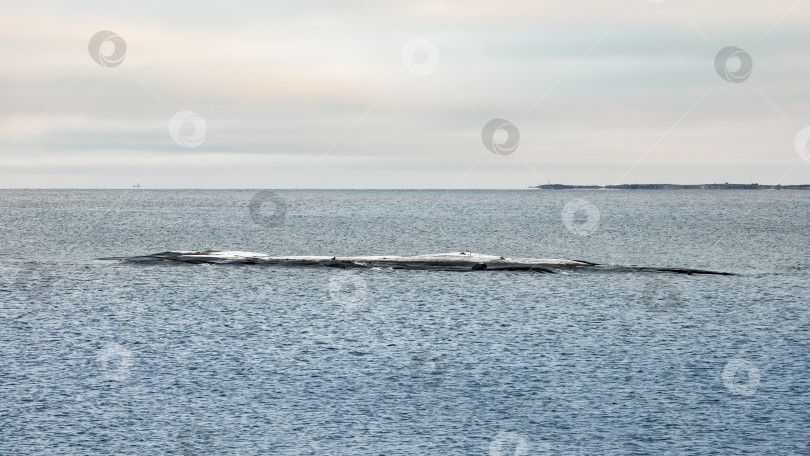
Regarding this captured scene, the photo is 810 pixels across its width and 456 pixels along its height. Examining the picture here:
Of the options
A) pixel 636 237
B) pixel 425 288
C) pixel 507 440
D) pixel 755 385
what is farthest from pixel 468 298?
pixel 636 237

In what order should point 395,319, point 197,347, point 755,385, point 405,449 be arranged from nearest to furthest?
point 405,449 < point 755,385 < point 197,347 < point 395,319

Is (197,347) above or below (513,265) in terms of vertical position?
below

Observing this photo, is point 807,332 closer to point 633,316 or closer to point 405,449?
point 633,316

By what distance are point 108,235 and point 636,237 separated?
67.3 metres

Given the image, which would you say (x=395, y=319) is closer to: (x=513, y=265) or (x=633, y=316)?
(x=633, y=316)

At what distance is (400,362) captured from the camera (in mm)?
33344

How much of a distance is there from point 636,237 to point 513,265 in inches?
2663

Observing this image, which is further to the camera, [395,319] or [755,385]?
[395,319]

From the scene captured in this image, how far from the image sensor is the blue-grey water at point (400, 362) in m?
23.9

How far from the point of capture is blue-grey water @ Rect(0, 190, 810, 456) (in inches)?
941

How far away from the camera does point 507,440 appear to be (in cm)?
2366

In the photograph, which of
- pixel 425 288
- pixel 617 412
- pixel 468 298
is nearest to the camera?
pixel 617 412

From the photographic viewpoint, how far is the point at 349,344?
121 feet

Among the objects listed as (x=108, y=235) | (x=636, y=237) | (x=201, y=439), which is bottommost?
(x=201, y=439)
